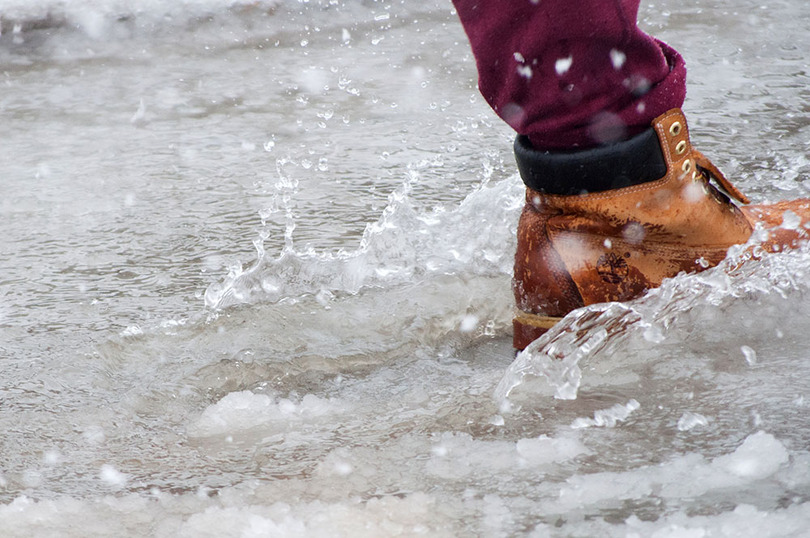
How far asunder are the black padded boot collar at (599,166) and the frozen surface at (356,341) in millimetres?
188

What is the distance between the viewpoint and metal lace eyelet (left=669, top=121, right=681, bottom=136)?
51.7 inches

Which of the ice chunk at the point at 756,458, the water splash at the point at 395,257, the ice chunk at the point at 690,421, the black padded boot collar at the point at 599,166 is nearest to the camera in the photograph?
the ice chunk at the point at 756,458

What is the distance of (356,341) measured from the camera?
1.62 meters

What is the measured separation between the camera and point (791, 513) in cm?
97

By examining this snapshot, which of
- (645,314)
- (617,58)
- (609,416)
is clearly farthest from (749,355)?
(617,58)

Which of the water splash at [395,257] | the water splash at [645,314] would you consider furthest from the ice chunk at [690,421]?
the water splash at [395,257]

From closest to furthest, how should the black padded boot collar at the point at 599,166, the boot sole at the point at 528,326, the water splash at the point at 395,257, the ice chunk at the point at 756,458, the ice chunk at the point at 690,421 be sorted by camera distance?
the ice chunk at the point at 756,458, the ice chunk at the point at 690,421, the black padded boot collar at the point at 599,166, the boot sole at the point at 528,326, the water splash at the point at 395,257

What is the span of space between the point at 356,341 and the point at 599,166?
564 millimetres

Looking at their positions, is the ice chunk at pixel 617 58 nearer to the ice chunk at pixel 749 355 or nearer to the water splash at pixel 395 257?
the ice chunk at pixel 749 355

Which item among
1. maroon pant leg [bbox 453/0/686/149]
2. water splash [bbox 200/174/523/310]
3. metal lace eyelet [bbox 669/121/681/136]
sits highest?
maroon pant leg [bbox 453/0/686/149]

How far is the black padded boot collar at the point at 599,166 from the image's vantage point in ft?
4.25

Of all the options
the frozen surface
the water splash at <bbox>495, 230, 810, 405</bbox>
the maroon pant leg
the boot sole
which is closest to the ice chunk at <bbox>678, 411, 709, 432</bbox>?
the frozen surface

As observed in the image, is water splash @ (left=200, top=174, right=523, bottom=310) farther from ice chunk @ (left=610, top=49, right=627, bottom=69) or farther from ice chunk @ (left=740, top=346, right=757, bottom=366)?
ice chunk @ (left=610, top=49, right=627, bottom=69)

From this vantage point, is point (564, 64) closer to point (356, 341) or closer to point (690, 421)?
point (690, 421)
